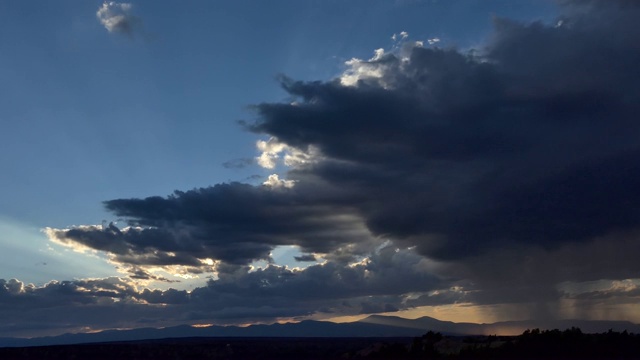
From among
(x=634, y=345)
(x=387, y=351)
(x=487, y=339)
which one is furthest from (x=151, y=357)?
(x=634, y=345)

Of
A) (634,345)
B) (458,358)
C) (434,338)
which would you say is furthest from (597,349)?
(434,338)

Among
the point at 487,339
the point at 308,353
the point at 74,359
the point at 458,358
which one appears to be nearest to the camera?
the point at 458,358

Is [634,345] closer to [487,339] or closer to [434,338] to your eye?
[487,339]

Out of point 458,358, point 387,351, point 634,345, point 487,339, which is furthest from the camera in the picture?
point 387,351

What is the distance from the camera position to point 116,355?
11144 centimetres

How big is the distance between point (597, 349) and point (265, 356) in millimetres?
61183

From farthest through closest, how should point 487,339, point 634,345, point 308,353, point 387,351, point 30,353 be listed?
point 30,353, point 308,353, point 387,351, point 487,339, point 634,345

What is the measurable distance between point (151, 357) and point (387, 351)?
5485 cm

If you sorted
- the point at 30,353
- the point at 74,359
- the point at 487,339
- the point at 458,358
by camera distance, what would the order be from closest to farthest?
the point at 458,358, the point at 487,339, the point at 74,359, the point at 30,353

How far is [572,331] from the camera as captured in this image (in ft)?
193

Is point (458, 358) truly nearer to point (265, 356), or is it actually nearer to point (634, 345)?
point (634, 345)

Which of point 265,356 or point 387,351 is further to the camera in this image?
point 265,356

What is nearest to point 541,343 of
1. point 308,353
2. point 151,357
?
point 308,353

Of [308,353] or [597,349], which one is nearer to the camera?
[597,349]
